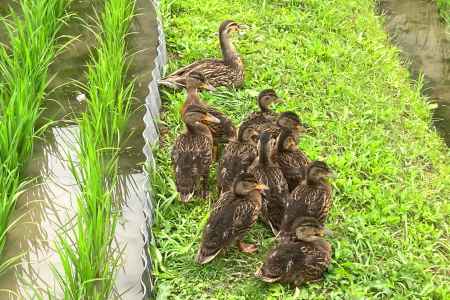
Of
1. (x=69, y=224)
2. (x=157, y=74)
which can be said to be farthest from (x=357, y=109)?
(x=69, y=224)

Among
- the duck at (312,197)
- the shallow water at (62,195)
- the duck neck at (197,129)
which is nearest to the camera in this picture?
the duck at (312,197)

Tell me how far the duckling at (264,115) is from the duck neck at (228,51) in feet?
2.81

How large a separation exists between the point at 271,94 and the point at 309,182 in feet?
3.76

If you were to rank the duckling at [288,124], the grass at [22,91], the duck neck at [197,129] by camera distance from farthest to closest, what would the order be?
the duck neck at [197,129], the duckling at [288,124], the grass at [22,91]

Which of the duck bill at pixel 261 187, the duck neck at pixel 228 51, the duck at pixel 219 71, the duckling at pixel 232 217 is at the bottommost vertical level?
the duckling at pixel 232 217

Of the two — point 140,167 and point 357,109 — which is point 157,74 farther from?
point 357,109

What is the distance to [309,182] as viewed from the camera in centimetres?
428

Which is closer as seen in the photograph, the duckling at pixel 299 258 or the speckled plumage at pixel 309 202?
the duckling at pixel 299 258

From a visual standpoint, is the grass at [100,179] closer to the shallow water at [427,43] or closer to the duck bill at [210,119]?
the duck bill at [210,119]

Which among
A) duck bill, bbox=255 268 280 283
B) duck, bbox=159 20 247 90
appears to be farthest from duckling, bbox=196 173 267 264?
duck, bbox=159 20 247 90

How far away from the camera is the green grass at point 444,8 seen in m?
7.95

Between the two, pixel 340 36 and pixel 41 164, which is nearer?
pixel 41 164

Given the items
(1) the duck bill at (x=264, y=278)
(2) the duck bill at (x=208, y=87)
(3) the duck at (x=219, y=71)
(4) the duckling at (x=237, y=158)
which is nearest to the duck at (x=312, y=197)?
(1) the duck bill at (x=264, y=278)

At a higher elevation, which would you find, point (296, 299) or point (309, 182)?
point (309, 182)
